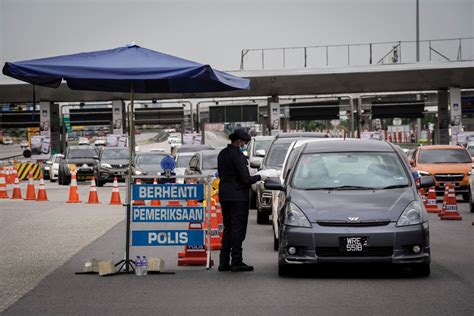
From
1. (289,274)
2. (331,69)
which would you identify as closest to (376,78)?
(331,69)

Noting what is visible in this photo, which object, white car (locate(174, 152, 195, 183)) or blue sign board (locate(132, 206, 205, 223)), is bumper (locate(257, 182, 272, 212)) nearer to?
blue sign board (locate(132, 206, 205, 223))

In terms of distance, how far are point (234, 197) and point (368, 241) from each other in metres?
1.94

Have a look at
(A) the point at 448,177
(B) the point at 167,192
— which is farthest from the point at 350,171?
(A) the point at 448,177

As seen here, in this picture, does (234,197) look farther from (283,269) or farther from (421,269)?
(421,269)

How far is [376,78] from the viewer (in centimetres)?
4897

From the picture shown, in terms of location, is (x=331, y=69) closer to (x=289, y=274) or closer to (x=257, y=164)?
(x=257, y=164)

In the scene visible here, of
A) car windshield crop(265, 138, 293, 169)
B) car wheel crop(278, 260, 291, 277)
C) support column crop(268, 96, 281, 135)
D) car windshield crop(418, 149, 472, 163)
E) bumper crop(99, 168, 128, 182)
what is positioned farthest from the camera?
support column crop(268, 96, 281, 135)

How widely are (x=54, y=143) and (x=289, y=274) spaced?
51867 mm

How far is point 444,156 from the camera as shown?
2845cm

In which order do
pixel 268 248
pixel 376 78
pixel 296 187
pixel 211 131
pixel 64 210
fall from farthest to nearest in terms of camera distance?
pixel 211 131 < pixel 376 78 < pixel 64 210 < pixel 268 248 < pixel 296 187

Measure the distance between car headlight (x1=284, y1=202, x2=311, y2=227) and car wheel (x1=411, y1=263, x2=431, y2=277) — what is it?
1341 millimetres

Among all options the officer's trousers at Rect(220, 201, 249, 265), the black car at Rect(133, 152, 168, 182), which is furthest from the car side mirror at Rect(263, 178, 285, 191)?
the black car at Rect(133, 152, 168, 182)

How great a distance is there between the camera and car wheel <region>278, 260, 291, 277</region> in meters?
11.5

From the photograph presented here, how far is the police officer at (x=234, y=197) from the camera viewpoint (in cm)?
1225
